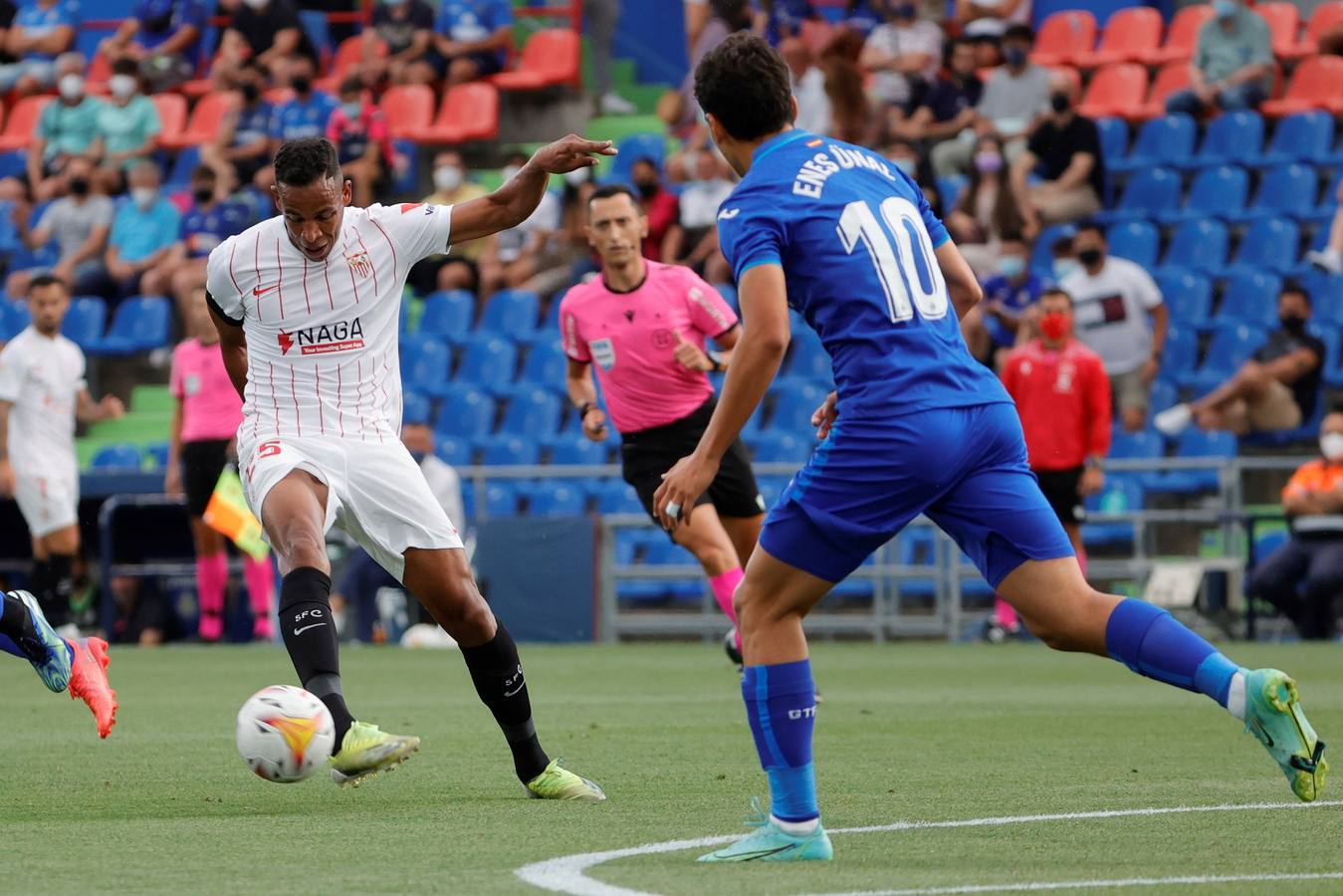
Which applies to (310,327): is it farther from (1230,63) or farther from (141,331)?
(141,331)

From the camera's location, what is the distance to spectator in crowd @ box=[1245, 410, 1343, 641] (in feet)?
50.2

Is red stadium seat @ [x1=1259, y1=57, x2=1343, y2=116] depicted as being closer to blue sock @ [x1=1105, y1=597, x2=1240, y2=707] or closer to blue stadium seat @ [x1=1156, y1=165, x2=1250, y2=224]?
blue stadium seat @ [x1=1156, y1=165, x2=1250, y2=224]

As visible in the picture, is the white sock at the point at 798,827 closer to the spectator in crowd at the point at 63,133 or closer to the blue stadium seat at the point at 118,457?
the blue stadium seat at the point at 118,457

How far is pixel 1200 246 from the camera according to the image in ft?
61.6

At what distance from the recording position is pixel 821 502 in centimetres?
515

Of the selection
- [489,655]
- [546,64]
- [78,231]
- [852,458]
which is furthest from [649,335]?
[78,231]

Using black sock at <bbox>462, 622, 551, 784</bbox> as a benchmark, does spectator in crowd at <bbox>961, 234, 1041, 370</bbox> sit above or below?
below

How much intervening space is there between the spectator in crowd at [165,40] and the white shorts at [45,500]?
10.6 metres

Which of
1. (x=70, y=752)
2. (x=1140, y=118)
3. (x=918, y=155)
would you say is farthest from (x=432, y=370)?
(x=70, y=752)

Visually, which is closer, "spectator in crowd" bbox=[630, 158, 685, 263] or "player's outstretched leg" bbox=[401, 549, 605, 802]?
"player's outstretched leg" bbox=[401, 549, 605, 802]

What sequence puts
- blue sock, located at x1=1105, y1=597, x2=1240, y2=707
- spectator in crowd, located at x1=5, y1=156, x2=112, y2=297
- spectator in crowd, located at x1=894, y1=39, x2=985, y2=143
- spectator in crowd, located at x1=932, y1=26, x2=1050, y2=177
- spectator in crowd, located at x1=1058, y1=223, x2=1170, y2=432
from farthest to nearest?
1. spectator in crowd, located at x1=5, y1=156, x2=112, y2=297
2. spectator in crowd, located at x1=894, y1=39, x2=985, y2=143
3. spectator in crowd, located at x1=932, y1=26, x2=1050, y2=177
4. spectator in crowd, located at x1=1058, y1=223, x2=1170, y2=432
5. blue sock, located at x1=1105, y1=597, x2=1240, y2=707

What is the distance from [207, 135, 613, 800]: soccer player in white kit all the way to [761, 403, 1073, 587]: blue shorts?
1.72 m

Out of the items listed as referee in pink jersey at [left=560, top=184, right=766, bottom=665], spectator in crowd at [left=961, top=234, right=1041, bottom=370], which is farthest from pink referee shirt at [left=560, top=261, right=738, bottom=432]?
spectator in crowd at [left=961, top=234, right=1041, bottom=370]

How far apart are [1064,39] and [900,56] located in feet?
6.56
